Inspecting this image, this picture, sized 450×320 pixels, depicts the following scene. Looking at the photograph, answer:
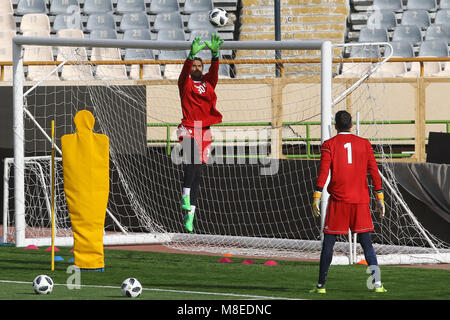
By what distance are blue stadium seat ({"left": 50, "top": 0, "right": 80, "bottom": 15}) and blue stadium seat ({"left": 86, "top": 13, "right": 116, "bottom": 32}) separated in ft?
2.37

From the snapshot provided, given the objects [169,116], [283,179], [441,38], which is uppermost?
[441,38]

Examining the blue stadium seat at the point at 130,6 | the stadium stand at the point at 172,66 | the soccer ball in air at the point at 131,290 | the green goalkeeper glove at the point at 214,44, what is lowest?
the soccer ball in air at the point at 131,290

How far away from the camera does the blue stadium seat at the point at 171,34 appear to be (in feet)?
71.2

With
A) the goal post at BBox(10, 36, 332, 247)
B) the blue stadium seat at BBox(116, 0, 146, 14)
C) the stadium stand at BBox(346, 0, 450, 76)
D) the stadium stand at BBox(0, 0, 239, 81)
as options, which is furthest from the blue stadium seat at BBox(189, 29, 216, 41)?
the goal post at BBox(10, 36, 332, 247)

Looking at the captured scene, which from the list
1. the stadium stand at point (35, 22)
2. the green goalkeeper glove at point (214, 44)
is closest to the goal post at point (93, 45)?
the green goalkeeper glove at point (214, 44)

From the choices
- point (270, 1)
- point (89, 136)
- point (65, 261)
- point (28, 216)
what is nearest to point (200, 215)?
point (28, 216)

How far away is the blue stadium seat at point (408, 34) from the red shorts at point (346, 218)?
1325 cm

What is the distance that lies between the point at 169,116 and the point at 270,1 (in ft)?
17.6

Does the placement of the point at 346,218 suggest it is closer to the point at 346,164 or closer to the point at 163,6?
the point at 346,164

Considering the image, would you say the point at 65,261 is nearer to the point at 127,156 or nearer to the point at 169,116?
the point at 127,156

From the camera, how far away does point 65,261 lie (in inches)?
458

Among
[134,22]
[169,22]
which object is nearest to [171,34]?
[169,22]

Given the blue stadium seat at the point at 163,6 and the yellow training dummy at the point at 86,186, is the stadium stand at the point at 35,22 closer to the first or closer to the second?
the blue stadium seat at the point at 163,6

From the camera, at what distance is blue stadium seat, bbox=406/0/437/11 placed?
22156 mm
